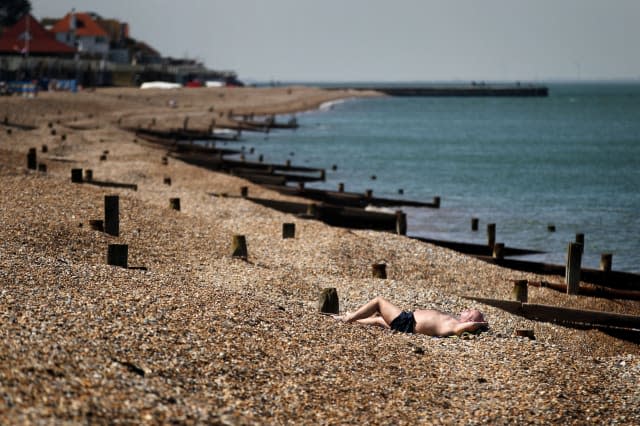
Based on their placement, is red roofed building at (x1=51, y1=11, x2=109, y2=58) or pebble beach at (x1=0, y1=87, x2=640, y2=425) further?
red roofed building at (x1=51, y1=11, x2=109, y2=58)

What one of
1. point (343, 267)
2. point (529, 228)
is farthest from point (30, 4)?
point (343, 267)

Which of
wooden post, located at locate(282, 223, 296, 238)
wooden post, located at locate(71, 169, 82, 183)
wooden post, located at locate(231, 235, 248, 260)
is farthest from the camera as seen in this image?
wooden post, located at locate(71, 169, 82, 183)

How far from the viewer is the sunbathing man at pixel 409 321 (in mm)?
12195

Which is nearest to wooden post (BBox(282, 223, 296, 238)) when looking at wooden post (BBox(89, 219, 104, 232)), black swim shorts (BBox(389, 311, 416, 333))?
wooden post (BBox(89, 219, 104, 232))

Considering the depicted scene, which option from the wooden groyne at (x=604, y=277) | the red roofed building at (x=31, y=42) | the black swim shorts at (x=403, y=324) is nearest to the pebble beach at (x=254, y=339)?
the black swim shorts at (x=403, y=324)

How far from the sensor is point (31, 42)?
105 m

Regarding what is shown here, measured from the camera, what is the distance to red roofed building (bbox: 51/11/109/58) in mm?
132250

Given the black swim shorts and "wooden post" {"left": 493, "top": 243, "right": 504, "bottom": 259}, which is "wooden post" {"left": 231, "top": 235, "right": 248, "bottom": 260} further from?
"wooden post" {"left": 493, "top": 243, "right": 504, "bottom": 259}

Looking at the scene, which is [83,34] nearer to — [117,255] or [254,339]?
[117,255]

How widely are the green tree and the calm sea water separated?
56.2 metres

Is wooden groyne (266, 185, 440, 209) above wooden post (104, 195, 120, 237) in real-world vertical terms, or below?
below

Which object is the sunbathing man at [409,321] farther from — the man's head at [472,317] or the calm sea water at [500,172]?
the calm sea water at [500,172]

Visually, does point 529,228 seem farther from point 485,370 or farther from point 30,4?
point 30,4

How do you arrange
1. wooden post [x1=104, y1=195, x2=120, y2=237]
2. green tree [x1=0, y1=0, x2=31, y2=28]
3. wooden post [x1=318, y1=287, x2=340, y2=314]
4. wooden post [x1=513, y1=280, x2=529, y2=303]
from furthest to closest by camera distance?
green tree [x1=0, y1=0, x2=31, y2=28]
wooden post [x1=104, y1=195, x2=120, y2=237]
wooden post [x1=513, y1=280, x2=529, y2=303]
wooden post [x1=318, y1=287, x2=340, y2=314]
